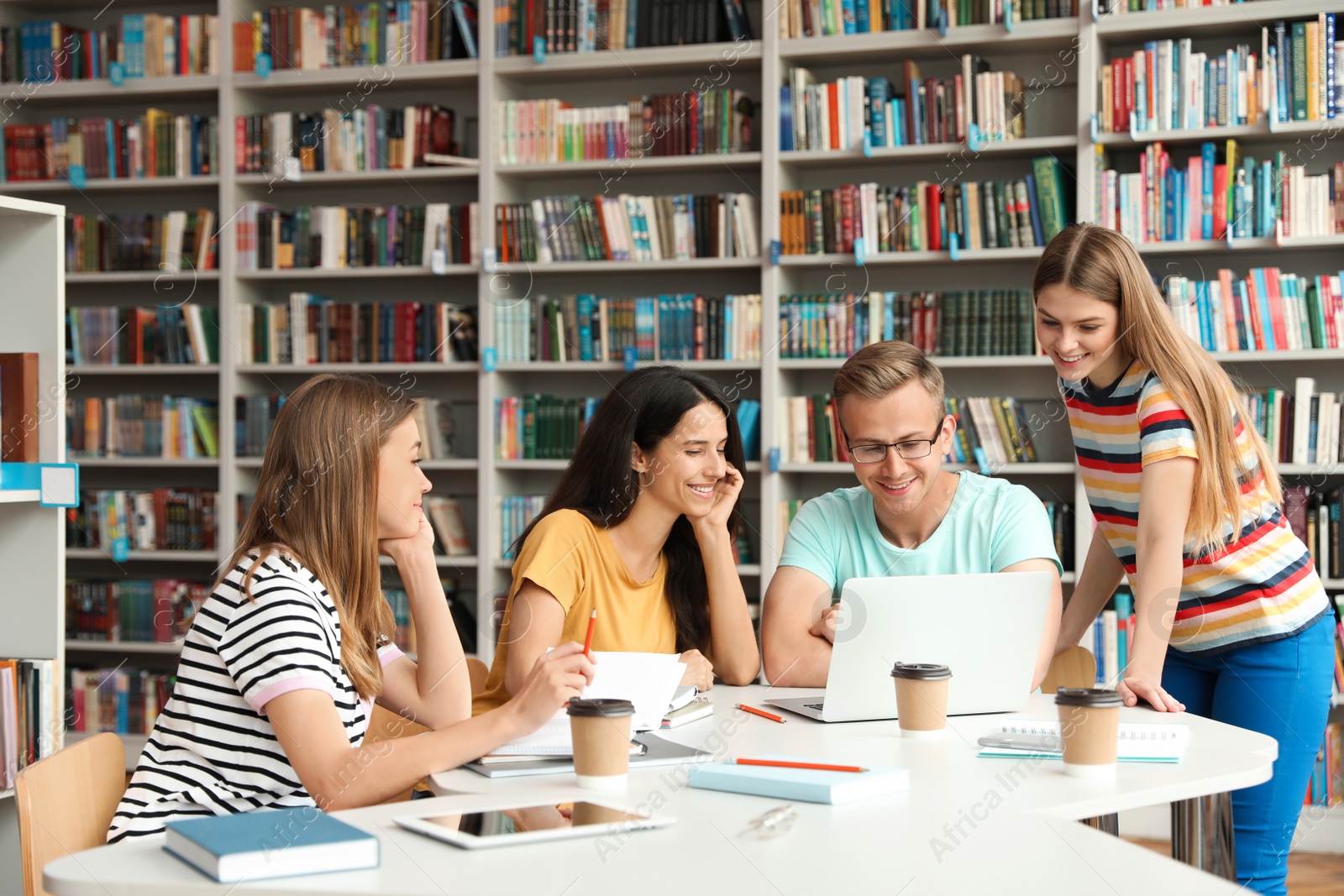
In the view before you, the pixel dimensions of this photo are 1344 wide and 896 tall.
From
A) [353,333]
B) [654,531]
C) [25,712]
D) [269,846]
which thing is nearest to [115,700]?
[353,333]

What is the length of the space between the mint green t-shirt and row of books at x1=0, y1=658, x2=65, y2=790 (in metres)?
1.53

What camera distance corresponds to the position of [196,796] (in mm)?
1508

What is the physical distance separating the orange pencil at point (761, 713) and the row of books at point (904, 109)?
97.4 inches

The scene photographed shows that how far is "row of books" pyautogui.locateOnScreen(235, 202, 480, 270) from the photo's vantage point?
14.0ft

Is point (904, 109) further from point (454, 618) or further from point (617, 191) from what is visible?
point (454, 618)

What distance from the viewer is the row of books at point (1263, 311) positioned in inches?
139

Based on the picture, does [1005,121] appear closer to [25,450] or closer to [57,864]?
[25,450]

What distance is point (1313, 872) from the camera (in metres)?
3.31

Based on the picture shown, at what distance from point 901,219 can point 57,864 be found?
327cm

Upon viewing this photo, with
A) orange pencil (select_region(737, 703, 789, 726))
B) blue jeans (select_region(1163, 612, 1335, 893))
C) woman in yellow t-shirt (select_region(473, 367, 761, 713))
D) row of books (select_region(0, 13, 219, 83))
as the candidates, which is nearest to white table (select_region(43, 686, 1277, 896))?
orange pencil (select_region(737, 703, 789, 726))

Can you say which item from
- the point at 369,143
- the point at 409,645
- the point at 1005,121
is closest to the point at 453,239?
the point at 369,143

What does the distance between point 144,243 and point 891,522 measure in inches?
134

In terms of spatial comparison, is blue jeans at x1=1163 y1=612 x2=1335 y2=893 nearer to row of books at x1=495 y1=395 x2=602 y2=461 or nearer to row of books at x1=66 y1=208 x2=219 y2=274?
row of books at x1=495 y1=395 x2=602 y2=461

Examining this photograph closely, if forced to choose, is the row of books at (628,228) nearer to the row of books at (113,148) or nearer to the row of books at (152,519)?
the row of books at (113,148)
